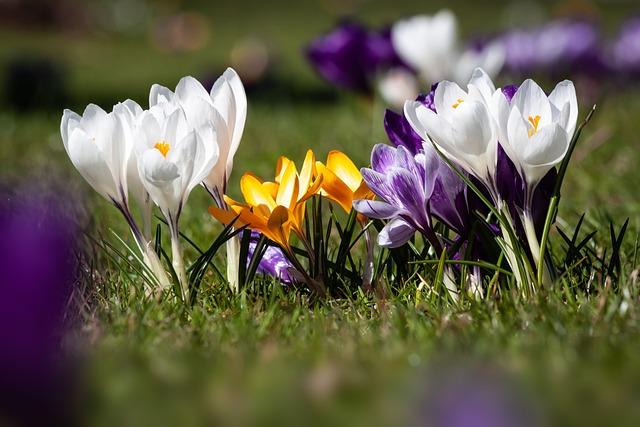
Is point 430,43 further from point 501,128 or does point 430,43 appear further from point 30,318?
point 30,318

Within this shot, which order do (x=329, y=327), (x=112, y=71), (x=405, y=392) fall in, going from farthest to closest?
(x=112, y=71) → (x=329, y=327) → (x=405, y=392)

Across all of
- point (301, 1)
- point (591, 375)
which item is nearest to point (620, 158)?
point (591, 375)

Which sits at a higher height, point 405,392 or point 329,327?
point 405,392

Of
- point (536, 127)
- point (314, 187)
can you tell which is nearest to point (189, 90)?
point (314, 187)

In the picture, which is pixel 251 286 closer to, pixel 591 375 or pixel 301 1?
pixel 591 375

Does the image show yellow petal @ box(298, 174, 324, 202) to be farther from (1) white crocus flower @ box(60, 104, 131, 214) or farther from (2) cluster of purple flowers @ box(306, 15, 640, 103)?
(2) cluster of purple flowers @ box(306, 15, 640, 103)

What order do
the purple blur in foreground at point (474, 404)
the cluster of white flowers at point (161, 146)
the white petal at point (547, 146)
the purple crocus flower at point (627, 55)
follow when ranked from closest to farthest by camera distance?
the purple blur in foreground at point (474, 404) → the white petal at point (547, 146) → the cluster of white flowers at point (161, 146) → the purple crocus flower at point (627, 55)

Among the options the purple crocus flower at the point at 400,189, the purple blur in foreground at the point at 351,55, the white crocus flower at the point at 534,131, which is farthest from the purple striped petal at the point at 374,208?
the purple blur in foreground at the point at 351,55

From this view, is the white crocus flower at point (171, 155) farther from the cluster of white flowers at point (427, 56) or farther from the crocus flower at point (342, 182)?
the cluster of white flowers at point (427, 56)
